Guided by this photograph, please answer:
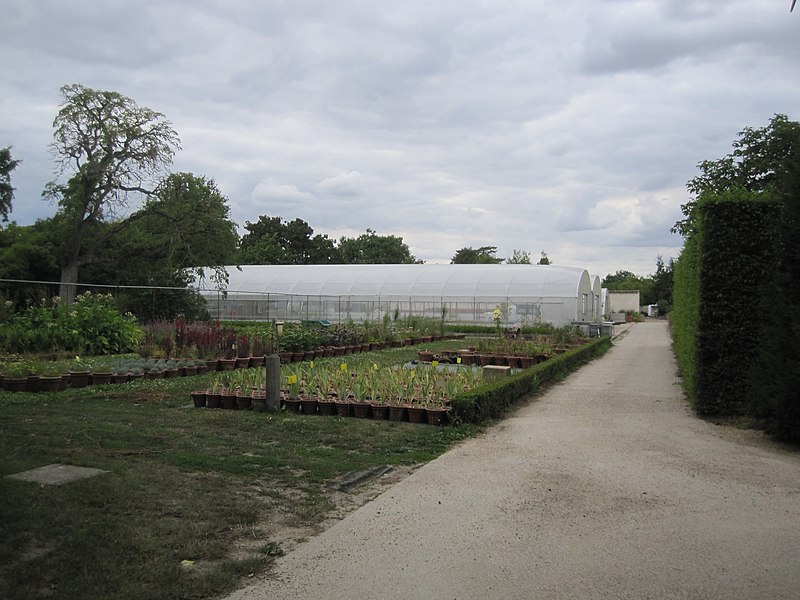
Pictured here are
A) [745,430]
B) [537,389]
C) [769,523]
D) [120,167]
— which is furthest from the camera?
[120,167]

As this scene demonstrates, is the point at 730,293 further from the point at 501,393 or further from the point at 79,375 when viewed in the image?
the point at 79,375

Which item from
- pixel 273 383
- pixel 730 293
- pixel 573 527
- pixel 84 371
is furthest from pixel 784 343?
pixel 84 371

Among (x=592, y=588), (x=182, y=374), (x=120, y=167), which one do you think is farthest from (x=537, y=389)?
(x=120, y=167)

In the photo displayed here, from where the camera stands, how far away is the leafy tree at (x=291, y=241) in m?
65.1

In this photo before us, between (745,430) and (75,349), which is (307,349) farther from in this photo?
(745,430)

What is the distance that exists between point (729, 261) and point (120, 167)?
1136 inches

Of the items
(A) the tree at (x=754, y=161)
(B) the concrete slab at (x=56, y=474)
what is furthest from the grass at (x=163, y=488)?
(A) the tree at (x=754, y=161)

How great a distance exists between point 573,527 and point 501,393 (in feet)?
16.8

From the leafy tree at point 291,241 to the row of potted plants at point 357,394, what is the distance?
54.2 meters

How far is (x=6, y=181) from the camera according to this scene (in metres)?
35.6

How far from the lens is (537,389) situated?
1269cm

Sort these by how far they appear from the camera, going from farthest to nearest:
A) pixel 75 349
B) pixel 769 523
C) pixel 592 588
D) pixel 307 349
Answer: pixel 307 349
pixel 75 349
pixel 769 523
pixel 592 588

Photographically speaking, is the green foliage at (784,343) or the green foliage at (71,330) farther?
the green foliage at (71,330)

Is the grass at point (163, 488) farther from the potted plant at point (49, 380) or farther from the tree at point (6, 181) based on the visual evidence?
the tree at point (6, 181)
